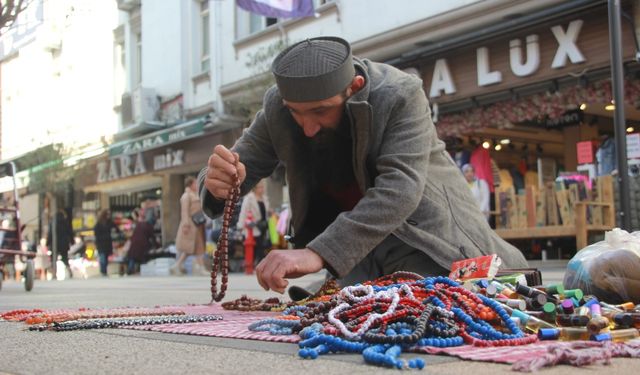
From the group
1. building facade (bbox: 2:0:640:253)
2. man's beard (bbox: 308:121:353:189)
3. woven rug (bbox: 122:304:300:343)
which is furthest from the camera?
building facade (bbox: 2:0:640:253)

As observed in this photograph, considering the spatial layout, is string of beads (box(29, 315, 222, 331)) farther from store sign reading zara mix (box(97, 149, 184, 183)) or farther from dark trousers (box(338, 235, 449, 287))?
store sign reading zara mix (box(97, 149, 184, 183))

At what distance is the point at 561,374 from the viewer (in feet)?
5.11

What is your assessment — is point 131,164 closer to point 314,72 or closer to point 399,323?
point 314,72

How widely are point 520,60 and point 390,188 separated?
9681mm

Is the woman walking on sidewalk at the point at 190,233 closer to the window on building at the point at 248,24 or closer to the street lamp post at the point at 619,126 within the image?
the window on building at the point at 248,24

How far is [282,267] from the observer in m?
2.32

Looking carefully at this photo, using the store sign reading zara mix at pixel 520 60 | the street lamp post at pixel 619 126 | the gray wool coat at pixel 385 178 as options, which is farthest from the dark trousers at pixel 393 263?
the store sign reading zara mix at pixel 520 60

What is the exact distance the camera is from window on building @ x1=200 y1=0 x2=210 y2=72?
19688 millimetres

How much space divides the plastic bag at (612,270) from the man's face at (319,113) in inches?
45.0

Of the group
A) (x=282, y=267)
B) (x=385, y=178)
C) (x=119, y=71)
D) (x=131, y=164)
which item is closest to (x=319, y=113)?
(x=385, y=178)

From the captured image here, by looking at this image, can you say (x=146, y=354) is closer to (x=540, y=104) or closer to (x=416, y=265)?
(x=416, y=265)

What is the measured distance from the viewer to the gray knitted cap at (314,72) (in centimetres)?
281

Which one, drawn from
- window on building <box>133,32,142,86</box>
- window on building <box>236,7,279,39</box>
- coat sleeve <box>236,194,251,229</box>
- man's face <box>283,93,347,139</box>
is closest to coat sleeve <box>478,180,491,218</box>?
coat sleeve <box>236,194,251,229</box>

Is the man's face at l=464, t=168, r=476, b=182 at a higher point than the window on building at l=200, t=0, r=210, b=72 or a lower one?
lower
